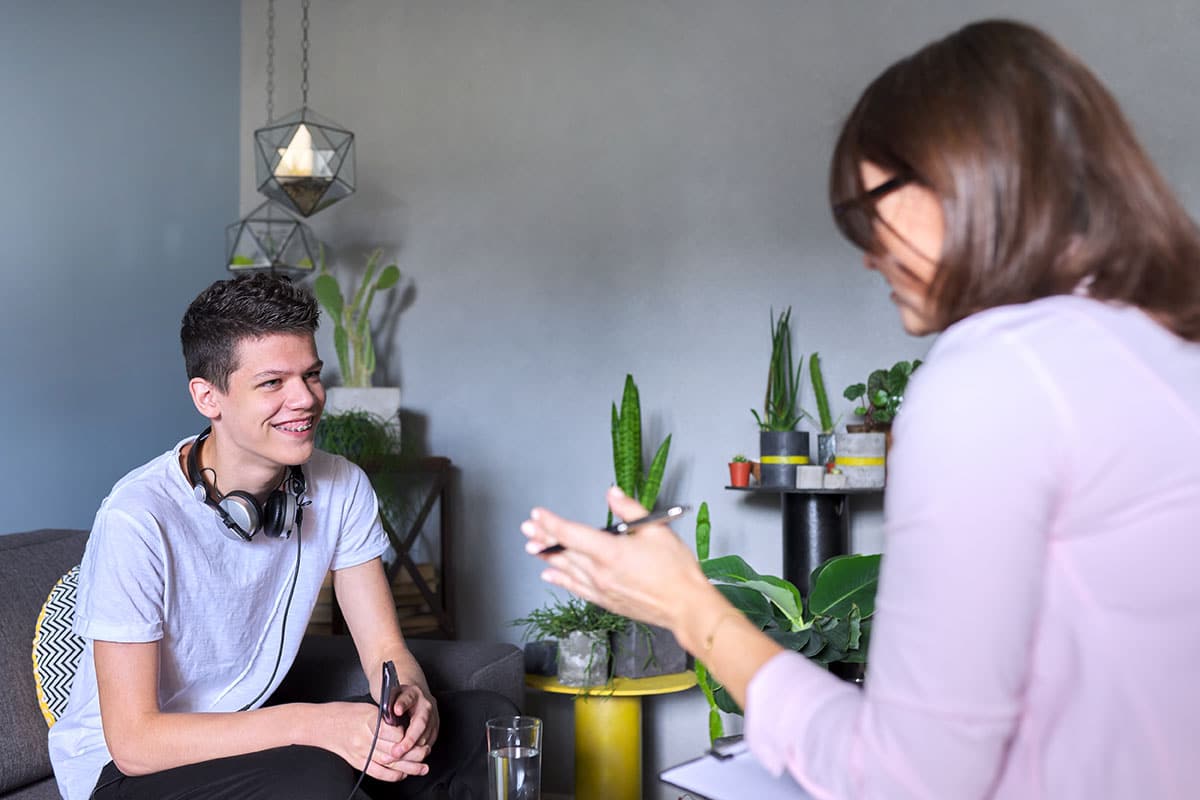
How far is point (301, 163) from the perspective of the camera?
3061mm

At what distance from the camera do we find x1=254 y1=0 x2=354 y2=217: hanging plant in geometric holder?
3.06 m

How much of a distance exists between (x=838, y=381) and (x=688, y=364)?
0.46 m

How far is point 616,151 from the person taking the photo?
3.44 meters

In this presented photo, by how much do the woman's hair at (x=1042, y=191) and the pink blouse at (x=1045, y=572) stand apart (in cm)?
5

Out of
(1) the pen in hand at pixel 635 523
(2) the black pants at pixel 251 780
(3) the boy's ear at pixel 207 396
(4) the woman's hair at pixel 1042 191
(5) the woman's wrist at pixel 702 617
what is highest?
(4) the woman's hair at pixel 1042 191

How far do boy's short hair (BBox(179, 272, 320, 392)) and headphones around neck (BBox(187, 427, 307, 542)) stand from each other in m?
0.12

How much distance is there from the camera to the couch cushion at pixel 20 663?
1.82 m

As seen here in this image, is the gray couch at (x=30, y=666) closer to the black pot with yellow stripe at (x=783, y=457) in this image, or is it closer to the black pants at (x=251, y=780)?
the black pants at (x=251, y=780)

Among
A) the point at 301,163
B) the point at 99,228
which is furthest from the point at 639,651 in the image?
the point at 99,228

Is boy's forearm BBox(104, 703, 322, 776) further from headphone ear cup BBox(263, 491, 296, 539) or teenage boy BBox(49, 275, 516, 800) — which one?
headphone ear cup BBox(263, 491, 296, 539)

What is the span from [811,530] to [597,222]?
4.00 ft

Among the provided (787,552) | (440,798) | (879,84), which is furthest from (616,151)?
(879,84)

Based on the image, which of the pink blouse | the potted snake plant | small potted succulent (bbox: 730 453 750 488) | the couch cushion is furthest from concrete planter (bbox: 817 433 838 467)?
the pink blouse

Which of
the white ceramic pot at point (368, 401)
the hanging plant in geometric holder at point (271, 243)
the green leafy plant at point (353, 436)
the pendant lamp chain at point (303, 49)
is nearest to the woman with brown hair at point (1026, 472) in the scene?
the green leafy plant at point (353, 436)
